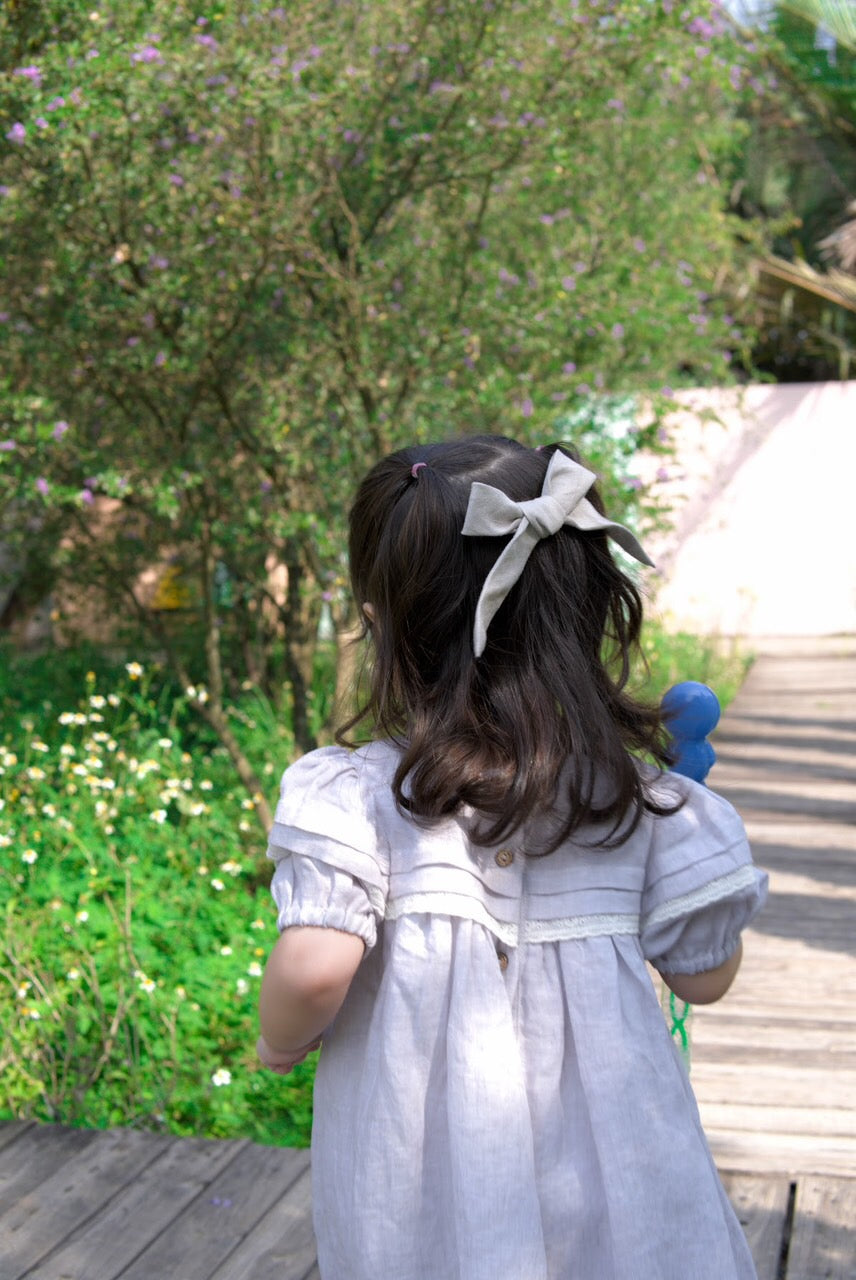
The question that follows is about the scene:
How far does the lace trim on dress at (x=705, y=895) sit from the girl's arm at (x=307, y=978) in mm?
355

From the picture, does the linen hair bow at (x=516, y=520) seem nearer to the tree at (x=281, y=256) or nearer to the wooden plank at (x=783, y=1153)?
the wooden plank at (x=783, y=1153)

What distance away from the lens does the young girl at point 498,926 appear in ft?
5.13

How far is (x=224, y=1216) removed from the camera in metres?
2.73

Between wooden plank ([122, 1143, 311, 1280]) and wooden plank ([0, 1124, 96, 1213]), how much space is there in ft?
1.15

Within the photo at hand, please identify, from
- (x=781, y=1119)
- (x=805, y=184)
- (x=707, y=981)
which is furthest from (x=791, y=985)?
(x=805, y=184)

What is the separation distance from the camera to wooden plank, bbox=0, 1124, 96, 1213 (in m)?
2.85

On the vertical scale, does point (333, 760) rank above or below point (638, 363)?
above

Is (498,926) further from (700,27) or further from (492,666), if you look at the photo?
(700,27)

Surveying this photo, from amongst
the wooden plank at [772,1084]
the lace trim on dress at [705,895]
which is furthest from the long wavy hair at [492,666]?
the wooden plank at [772,1084]

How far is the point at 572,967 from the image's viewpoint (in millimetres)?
1609

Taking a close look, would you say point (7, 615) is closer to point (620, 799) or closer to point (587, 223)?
point (587, 223)

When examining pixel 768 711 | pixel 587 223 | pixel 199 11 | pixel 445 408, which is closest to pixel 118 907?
pixel 445 408

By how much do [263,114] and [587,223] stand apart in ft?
7.85

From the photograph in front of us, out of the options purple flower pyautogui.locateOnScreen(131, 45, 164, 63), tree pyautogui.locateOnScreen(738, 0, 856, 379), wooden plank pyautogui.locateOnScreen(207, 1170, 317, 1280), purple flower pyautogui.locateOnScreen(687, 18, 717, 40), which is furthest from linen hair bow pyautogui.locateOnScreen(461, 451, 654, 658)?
tree pyautogui.locateOnScreen(738, 0, 856, 379)
